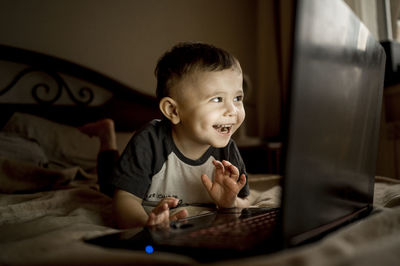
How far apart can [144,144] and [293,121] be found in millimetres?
675

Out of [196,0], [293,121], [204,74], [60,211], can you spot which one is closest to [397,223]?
[293,121]

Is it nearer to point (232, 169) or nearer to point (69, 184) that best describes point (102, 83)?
point (69, 184)

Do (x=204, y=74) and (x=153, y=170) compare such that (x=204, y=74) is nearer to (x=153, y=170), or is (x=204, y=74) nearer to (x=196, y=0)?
(x=153, y=170)

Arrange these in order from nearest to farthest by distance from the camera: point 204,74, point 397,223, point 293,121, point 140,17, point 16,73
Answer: point 293,121 < point 397,223 < point 204,74 < point 16,73 < point 140,17

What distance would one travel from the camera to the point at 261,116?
2.92 m

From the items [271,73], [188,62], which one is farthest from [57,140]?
[271,73]

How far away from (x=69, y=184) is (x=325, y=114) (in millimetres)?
1294

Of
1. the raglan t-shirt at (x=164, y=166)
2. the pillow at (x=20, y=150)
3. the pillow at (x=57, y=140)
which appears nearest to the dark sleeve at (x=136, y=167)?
the raglan t-shirt at (x=164, y=166)

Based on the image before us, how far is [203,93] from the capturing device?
92 centimetres

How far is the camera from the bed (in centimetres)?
40

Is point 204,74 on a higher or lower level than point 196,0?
lower

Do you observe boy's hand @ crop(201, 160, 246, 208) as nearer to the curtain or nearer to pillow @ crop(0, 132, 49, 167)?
pillow @ crop(0, 132, 49, 167)

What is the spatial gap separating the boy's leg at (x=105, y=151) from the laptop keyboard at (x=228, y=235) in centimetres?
83

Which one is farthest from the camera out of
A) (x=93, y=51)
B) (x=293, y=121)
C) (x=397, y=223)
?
(x=93, y=51)
